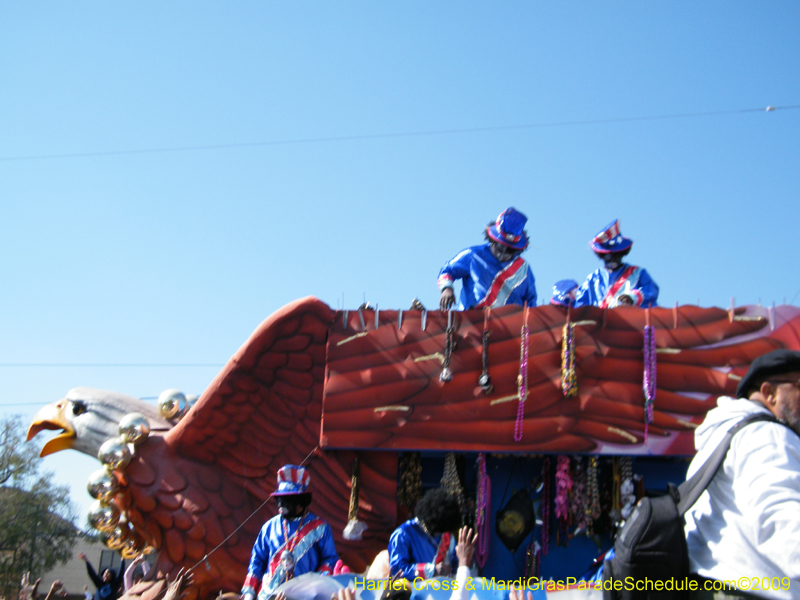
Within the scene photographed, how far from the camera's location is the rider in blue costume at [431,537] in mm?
4324

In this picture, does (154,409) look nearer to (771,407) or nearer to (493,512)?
(493,512)

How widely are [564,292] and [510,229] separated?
0.61 meters

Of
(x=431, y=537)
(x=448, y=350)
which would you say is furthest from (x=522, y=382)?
(x=431, y=537)

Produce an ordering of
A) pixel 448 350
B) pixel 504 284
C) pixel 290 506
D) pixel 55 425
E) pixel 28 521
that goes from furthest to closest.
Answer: pixel 28 521 → pixel 55 425 → pixel 504 284 → pixel 448 350 → pixel 290 506

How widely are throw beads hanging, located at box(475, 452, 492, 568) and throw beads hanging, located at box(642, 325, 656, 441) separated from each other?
42.6 inches

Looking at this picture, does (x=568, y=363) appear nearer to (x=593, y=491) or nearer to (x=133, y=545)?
(x=593, y=491)

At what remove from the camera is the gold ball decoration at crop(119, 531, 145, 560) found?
6.01 meters

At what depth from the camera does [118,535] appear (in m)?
5.98

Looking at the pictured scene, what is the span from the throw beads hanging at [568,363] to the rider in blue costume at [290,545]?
1.79 meters

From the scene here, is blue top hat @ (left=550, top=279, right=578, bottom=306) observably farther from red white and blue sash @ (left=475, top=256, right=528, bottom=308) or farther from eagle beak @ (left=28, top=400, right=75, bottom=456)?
eagle beak @ (left=28, top=400, right=75, bottom=456)

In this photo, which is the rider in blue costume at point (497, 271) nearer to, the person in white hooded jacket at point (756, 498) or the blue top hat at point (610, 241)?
the blue top hat at point (610, 241)

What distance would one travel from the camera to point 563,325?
541 cm

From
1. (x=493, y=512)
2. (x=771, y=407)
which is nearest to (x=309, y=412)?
(x=493, y=512)

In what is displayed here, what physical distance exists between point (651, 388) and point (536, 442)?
83cm
